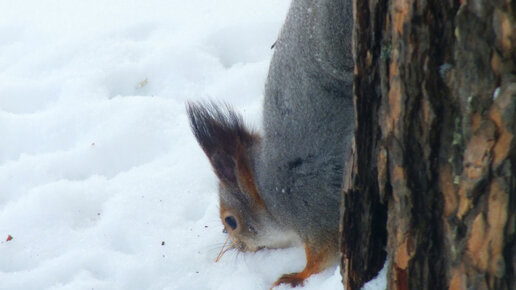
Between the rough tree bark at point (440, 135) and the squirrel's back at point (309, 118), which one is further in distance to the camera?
the squirrel's back at point (309, 118)

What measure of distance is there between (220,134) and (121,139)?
0.71 meters

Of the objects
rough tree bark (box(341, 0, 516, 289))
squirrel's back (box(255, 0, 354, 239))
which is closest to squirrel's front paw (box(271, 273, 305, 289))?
squirrel's back (box(255, 0, 354, 239))

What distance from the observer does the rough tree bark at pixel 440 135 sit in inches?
47.6

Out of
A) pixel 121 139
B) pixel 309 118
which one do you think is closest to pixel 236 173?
pixel 309 118

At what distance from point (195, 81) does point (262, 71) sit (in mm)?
332

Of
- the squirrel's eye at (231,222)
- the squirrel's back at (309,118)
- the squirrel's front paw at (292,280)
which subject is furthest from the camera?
the squirrel's eye at (231,222)

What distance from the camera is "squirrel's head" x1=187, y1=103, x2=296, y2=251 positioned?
107 inches

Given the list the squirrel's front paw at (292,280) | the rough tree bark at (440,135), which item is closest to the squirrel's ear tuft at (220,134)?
the squirrel's front paw at (292,280)

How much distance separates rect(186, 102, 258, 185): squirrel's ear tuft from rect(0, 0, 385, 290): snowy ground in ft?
0.76

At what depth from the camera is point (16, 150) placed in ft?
10.9

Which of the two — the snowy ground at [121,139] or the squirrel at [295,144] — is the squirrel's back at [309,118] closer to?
the squirrel at [295,144]

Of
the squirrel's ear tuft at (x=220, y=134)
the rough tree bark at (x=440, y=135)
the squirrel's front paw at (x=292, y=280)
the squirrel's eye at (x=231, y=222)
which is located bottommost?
the squirrel's front paw at (x=292, y=280)

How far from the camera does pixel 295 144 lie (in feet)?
8.00

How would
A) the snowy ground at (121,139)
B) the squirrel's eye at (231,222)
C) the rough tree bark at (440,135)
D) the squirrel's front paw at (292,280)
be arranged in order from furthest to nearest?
the squirrel's eye at (231,222) < the snowy ground at (121,139) < the squirrel's front paw at (292,280) < the rough tree bark at (440,135)
